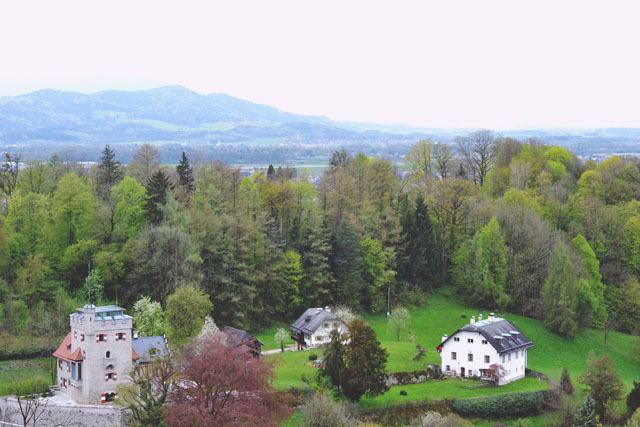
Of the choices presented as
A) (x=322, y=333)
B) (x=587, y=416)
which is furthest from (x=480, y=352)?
(x=322, y=333)

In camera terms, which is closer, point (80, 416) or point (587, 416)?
point (80, 416)

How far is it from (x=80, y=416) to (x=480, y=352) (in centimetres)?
2868

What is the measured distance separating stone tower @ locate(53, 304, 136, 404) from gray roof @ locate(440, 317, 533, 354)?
80.3 ft

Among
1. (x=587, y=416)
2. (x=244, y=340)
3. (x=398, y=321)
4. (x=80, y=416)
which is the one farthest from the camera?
(x=398, y=321)

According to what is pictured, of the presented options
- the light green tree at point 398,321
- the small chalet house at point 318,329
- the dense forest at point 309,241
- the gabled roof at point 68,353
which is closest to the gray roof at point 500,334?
the light green tree at point 398,321

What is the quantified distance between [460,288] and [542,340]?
38.1 feet

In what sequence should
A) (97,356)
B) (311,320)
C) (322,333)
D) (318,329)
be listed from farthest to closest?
(311,320), (322,333), (318,329), (97,356)

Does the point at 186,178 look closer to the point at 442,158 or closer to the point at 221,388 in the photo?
the point at 442,158

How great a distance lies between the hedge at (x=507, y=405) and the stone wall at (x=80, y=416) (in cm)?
2185

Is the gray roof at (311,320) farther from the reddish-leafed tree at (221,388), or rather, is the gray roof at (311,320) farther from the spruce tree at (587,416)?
the reddish-leafed tree at (221,388)

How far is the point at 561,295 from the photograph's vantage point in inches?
2621

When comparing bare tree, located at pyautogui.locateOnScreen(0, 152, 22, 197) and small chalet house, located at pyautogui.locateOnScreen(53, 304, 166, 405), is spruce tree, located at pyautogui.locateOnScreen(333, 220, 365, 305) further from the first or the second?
bare tree, located at pyautogui.locateOnScreen(0, 152, 22, 197)

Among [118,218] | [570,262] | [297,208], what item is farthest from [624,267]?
[118,218]

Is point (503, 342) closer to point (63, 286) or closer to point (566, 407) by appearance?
point (566, 407)
